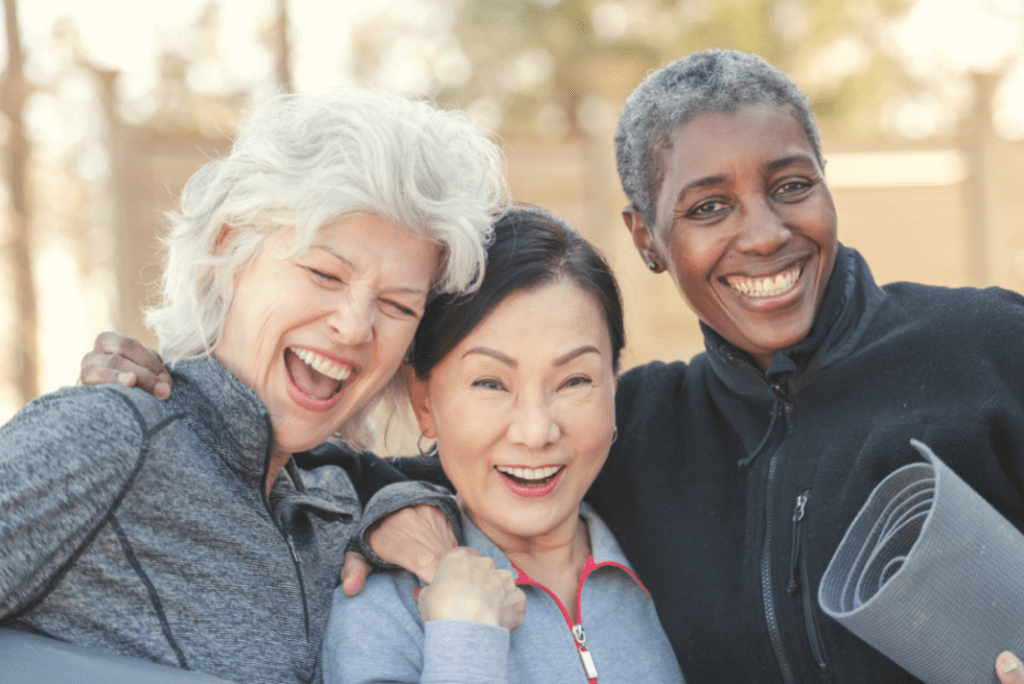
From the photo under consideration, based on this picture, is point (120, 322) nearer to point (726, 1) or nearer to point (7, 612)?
point (7, 612)

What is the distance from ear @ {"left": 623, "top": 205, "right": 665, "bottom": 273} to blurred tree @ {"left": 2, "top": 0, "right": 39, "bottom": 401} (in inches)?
271

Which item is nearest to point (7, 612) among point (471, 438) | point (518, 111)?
point (471, 438)

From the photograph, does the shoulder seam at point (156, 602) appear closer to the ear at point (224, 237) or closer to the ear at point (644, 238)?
the ear at point (224, 237)

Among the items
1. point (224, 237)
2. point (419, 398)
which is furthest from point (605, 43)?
point (224, 237)

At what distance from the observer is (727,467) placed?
2182 millimetres

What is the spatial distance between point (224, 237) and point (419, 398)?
0.53 metres

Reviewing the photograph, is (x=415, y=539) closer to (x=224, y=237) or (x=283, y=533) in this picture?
(x=283, y=533)

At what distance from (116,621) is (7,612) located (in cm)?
16

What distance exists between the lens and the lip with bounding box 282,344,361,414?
5.83 ft

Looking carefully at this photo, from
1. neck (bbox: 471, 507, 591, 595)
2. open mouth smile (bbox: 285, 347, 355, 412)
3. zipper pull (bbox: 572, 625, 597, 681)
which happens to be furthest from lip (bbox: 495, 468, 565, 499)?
open mouth smile (bbox: 285, 347, 355, 412)

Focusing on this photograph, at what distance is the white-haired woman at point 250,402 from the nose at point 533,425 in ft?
0.89

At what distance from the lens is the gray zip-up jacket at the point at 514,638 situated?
1563 millimetres

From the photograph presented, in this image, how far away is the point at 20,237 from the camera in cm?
778

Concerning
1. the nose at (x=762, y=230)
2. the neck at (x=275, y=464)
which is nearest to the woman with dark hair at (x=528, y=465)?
the neck at (x=275, y=464)
